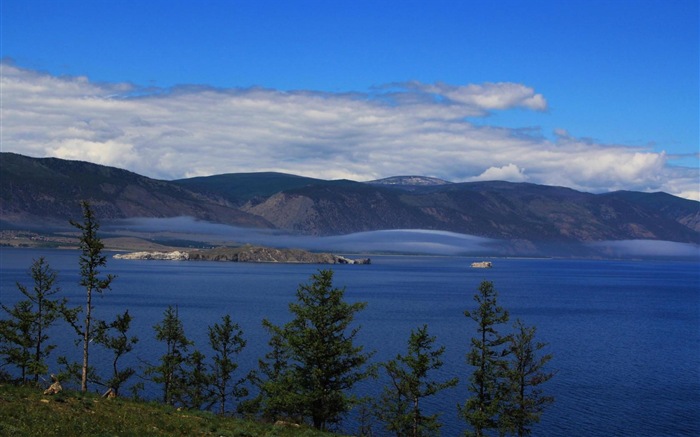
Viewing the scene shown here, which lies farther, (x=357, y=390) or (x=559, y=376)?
(x=559, y=376)

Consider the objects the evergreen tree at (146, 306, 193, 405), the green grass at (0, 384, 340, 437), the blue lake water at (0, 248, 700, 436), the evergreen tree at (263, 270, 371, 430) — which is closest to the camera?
the green grass at (0, 384, 340, 437)

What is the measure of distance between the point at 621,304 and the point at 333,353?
531 feet

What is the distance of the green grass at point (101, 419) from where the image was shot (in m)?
29.1

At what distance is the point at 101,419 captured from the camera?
1262 inches

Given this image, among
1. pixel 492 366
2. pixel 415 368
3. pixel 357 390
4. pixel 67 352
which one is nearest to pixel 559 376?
pixel 357 390

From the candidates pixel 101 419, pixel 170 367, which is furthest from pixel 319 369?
pixel 101 419

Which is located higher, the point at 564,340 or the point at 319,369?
the point at 319,369

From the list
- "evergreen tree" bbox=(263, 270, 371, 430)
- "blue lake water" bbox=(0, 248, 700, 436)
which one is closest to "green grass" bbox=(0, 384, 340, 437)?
"evergreen tree" bbox=(263, 270, 371, 430)

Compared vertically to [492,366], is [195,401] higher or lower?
lower

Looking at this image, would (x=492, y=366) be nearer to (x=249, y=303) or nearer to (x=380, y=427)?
(x=380, y=427)

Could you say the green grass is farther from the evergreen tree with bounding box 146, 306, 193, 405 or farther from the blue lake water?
the blue lake water

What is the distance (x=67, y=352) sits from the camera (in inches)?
3300

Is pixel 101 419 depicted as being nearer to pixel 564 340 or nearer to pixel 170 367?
pixel 170 367

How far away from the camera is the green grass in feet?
95.3
